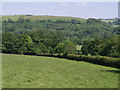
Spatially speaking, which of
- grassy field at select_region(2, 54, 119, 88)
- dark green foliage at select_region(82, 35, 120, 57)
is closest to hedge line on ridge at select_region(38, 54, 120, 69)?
dark green foliage at select_region(82, 35, 120, 57)

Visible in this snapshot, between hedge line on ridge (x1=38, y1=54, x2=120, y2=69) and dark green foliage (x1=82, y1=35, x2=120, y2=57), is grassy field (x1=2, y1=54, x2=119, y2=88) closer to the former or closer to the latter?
hedge line on ridge (x1=38, y1=54, x2=120, y2=69)

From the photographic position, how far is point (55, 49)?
359ft

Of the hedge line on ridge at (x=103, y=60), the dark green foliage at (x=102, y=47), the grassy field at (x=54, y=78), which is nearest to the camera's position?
the grassy field at (x=54, y=78)

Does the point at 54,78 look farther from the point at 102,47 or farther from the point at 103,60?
the point at 102,47

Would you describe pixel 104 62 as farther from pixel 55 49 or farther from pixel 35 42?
pixel 35 42

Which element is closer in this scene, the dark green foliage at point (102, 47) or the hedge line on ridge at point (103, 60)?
the hedge line on ridge at point (103, 60)

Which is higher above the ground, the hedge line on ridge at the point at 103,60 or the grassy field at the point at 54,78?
the grassy field at the point at 54,78

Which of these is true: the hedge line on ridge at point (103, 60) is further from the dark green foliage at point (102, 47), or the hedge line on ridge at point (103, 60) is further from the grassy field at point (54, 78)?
the grassy field at point (54, 78)

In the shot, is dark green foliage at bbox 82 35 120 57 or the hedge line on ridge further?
dark green foliage at bbox 82 35 120 57

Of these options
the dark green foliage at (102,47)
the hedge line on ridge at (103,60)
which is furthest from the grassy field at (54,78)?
the dark green foliage at (102,47)

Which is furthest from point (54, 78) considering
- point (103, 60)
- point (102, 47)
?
point (102, 47)

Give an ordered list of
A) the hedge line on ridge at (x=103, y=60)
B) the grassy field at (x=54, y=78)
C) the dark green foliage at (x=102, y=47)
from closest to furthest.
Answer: the grassy field at (x=54, y=78)
the hedge line on ridge at (x=103, y=60)
the dark green foliage at (x=102, y=47)

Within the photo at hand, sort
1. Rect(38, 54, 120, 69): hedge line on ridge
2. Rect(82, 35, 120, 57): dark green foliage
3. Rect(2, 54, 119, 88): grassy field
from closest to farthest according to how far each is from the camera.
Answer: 1. Rect(2, 54, 119, 88): grassy field
2. Rect(38, 54, 120, 69): hedge line on ridge
3. Rect(82, 35, 120, 57): dark green foliage

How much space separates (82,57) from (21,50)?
37701 millimetres
